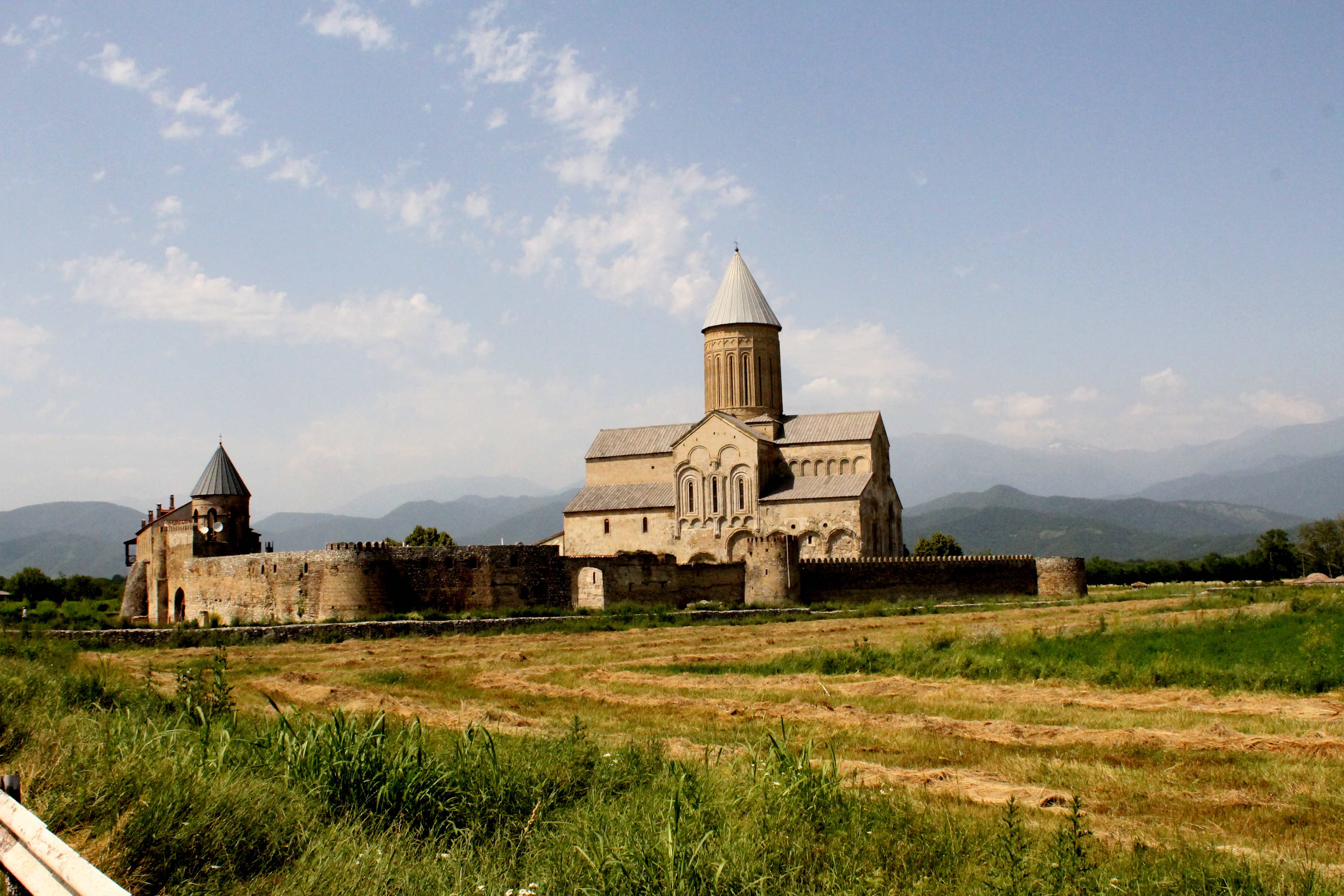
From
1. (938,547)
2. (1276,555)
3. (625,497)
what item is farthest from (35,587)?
(1276,555)

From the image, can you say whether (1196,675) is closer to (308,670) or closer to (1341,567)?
(308,670)

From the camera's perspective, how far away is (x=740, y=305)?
132 ft

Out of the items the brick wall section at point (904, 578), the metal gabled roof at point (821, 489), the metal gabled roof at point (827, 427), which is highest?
the metal gabled roof at point (827, 427)

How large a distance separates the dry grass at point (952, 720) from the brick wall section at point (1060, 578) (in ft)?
52.2

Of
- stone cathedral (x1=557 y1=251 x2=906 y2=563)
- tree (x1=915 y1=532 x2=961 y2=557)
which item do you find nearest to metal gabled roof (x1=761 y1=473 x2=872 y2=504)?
stone cathedral (x1=557 y1=251 x2=906 y2=563)

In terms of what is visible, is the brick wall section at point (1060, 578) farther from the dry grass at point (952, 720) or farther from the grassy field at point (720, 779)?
the grassy field at point (720, 779)

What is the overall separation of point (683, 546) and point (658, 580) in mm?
8039

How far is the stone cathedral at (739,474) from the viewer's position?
35.8 metres

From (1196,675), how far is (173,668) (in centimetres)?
1327

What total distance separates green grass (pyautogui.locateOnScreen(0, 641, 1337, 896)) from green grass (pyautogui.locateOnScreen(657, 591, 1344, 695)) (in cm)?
660

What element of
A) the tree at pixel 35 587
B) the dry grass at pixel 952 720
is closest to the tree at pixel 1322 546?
the dry grass at pixel 952 720

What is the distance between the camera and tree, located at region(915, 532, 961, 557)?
48.5 m

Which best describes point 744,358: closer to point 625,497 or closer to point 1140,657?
point 625,497

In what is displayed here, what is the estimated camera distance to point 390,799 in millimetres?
5672
